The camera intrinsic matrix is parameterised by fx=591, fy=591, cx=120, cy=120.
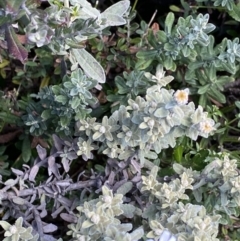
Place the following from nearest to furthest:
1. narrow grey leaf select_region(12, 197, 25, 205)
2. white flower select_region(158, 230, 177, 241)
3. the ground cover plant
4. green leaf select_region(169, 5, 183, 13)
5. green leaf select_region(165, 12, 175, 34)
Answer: white flower select_region(158, 230, 177, 241) < the ground cover plant < narrow grey leaf select_region(12, 197, 25, 205) < green leaf select_region(165, 12, 175, 34) < green leaf select_region(169, 5, 183, 13)

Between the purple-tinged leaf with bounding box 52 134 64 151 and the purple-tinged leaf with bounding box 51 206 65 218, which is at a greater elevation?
the purple-tinged leaf with bounding box 52 134 64 151

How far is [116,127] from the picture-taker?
1.55 meters

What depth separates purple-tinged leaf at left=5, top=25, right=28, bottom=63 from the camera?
1.43 m

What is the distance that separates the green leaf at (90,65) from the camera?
1.62 meters

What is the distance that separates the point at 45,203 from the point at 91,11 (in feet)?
1.76

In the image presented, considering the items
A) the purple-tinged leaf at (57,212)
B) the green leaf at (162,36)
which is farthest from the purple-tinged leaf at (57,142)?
the green leaf at (162,36)

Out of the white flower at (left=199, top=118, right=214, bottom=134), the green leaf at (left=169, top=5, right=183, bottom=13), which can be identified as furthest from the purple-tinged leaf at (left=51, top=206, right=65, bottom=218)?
the green leaf at (left=169, top=5, right=183, bottom=13)

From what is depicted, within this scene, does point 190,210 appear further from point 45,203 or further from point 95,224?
point 45,203

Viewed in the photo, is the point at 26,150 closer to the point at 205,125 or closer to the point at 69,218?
the point at 69,218

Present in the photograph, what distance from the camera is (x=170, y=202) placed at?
4.92 ft

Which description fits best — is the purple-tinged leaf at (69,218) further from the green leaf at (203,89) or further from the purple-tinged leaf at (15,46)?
the green leaf at (203,89)

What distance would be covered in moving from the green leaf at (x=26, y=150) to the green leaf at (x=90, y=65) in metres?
0.34

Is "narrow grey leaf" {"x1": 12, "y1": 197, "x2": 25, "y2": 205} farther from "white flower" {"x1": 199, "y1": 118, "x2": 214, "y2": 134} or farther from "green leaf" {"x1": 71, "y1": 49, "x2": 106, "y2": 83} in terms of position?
"white flower" {"x1": 199, "y1": 118, "x2": 214, "y2": 134}

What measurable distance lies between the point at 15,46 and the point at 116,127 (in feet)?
1.10
